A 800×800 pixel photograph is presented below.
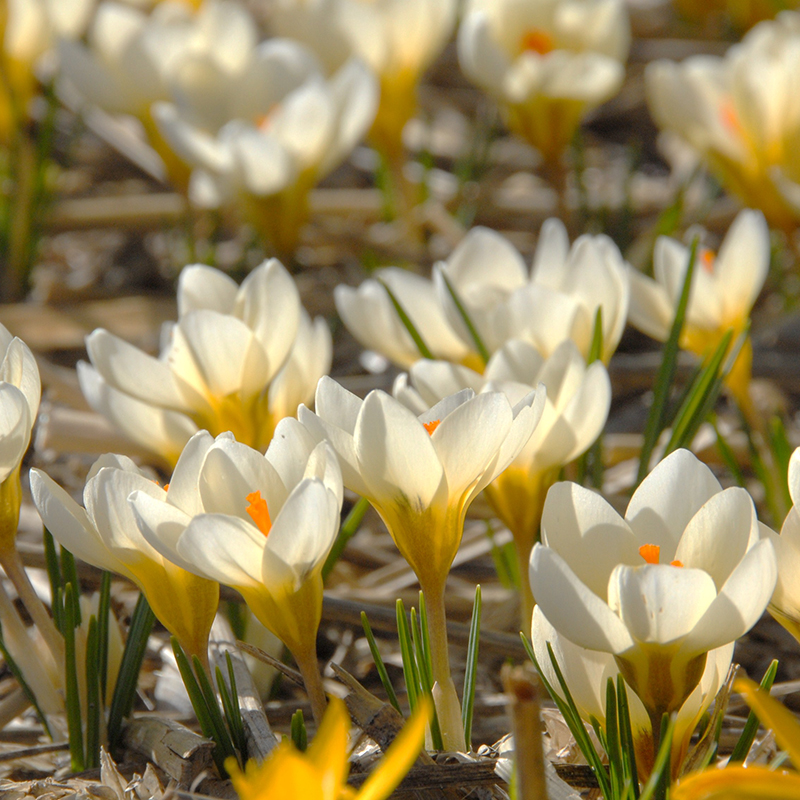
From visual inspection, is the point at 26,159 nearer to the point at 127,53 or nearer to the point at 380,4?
the point at 127,53

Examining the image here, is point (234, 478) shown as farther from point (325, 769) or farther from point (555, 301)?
point (555, 301)

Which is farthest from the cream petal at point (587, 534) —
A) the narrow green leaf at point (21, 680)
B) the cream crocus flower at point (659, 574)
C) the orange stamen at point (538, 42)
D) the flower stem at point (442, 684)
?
the orange stamen at point (538, 42)

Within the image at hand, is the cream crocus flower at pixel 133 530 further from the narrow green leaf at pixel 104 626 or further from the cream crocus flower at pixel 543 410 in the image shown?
the cream crocus flower at pixel 543 410

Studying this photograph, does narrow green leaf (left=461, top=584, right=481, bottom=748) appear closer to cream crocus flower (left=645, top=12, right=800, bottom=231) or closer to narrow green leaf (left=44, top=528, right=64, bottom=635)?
narrow green leaf (left=44, top=528, right=64, bottom=635)

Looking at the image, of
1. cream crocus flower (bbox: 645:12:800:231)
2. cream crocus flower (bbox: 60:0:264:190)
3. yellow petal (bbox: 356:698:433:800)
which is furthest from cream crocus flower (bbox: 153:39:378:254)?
yellow petal (bbox: 356:698:433:800)

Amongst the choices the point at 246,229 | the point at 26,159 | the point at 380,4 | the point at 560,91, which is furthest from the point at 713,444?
the point at 26,159

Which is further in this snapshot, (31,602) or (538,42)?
(538,42)

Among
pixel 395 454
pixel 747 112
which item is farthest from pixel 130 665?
pixel 747 112
